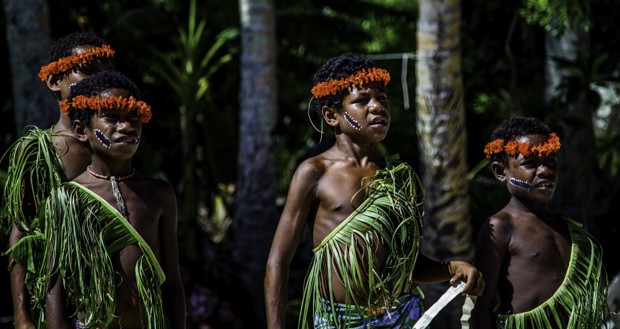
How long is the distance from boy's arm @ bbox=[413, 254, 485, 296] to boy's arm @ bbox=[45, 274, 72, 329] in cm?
143

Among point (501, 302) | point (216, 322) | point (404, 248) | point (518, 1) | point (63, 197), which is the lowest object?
point (216, 322)

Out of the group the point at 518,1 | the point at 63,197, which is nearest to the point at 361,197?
the point at 63,197

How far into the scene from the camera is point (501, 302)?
420 centimetres

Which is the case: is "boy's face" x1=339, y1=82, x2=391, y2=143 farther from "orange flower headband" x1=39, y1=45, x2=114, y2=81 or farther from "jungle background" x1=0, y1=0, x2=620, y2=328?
"jungle background" x1=0, y1=0, x2=620, y2=328

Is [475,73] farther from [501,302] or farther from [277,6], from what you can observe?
[501,302]

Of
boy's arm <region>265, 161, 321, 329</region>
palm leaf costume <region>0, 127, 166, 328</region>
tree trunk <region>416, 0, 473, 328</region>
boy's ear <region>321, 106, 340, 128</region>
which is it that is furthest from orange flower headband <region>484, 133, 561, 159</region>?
tree trunk <region>416, 0, 473, 328</region>

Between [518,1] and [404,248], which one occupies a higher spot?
[518,1]

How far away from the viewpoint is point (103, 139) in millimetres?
3867

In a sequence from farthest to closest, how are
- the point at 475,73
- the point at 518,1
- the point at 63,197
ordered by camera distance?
the point at 475,73, the point at 518,1, the point at 63,197

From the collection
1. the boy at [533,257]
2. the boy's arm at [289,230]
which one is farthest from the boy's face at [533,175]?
the boy's arm at [289,230]

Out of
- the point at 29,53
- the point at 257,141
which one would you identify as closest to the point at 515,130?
the point at 257,141

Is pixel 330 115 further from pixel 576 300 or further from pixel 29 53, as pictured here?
pixel 29 53

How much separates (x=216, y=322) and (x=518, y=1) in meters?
4.20

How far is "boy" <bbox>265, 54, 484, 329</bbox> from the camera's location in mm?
3906
